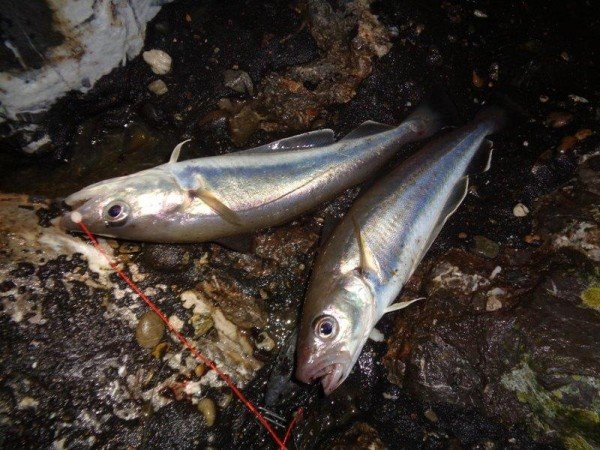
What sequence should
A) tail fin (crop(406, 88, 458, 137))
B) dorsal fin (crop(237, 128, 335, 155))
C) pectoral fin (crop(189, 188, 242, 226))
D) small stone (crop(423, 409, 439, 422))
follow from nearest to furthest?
pectoral fin (crop(189, 188, 242, 226)) < small stone (crop(423, 409, 439, 422)) < dorsal fin (crop(237, 128, 335, 155)) < tail fin (crop(406, 88, 458, 137))

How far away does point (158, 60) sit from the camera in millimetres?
3631

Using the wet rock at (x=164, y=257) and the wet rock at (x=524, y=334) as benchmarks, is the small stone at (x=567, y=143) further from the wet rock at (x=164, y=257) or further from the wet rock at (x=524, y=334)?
the wet rock at (x=164, y=257)

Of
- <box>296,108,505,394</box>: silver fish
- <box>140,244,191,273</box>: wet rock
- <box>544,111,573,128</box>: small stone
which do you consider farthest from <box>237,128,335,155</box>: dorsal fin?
<box>544,111,573,128</box>: small stone

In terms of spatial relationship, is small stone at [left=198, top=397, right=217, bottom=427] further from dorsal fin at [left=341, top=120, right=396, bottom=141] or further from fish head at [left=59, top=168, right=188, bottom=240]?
→ dorsal fin at [left=341, top=120, right=396, bottom=141]

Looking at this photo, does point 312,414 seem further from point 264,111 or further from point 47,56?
point 47,56

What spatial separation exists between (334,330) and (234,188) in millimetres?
1450

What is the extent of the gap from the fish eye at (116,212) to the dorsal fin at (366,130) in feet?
6.87

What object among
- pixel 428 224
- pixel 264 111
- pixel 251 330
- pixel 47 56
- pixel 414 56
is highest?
pixel 47 56

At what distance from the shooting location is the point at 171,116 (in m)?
3.73

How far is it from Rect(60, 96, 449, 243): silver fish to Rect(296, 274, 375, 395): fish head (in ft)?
2.84

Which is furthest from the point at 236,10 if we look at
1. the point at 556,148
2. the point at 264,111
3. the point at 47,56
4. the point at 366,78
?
the point at 556,148

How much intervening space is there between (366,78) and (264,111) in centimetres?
115

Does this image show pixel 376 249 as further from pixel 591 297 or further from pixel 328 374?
pixel 591 297

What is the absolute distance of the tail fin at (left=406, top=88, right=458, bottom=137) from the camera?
12.2 feet
